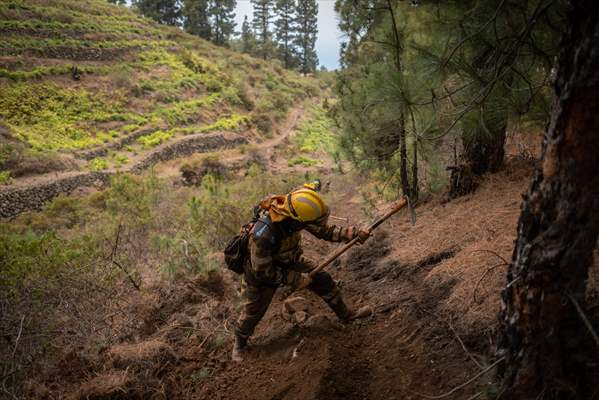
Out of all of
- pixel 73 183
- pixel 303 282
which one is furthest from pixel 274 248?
pixel 73 183

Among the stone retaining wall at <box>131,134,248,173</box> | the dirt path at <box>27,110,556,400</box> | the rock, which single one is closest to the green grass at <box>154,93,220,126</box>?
the stone retaining wall at <box>131,134,248,173</box>

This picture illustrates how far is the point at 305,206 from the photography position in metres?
3.29

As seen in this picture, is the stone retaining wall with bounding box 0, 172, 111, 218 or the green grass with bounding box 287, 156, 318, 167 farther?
the green grass with bounding box 287, 156, 318, 167

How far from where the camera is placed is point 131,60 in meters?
29.1

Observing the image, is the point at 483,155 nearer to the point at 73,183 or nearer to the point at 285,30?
the point at 73,183

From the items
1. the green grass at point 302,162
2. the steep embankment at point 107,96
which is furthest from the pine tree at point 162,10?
the green grass at point 302,162

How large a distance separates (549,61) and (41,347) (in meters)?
5.30

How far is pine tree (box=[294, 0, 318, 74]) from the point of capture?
168 ft

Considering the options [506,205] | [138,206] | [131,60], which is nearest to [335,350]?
[506,205]

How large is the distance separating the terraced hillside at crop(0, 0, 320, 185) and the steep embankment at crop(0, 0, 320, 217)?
7 cm

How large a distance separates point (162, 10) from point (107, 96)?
24570 mm

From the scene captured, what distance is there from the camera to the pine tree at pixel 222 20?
43938 millimetres

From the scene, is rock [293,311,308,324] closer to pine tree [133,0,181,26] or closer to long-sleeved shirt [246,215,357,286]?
long-sleeved shirt [246,215,357,286]

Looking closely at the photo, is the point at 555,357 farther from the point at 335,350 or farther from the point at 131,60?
the point at 131,60
